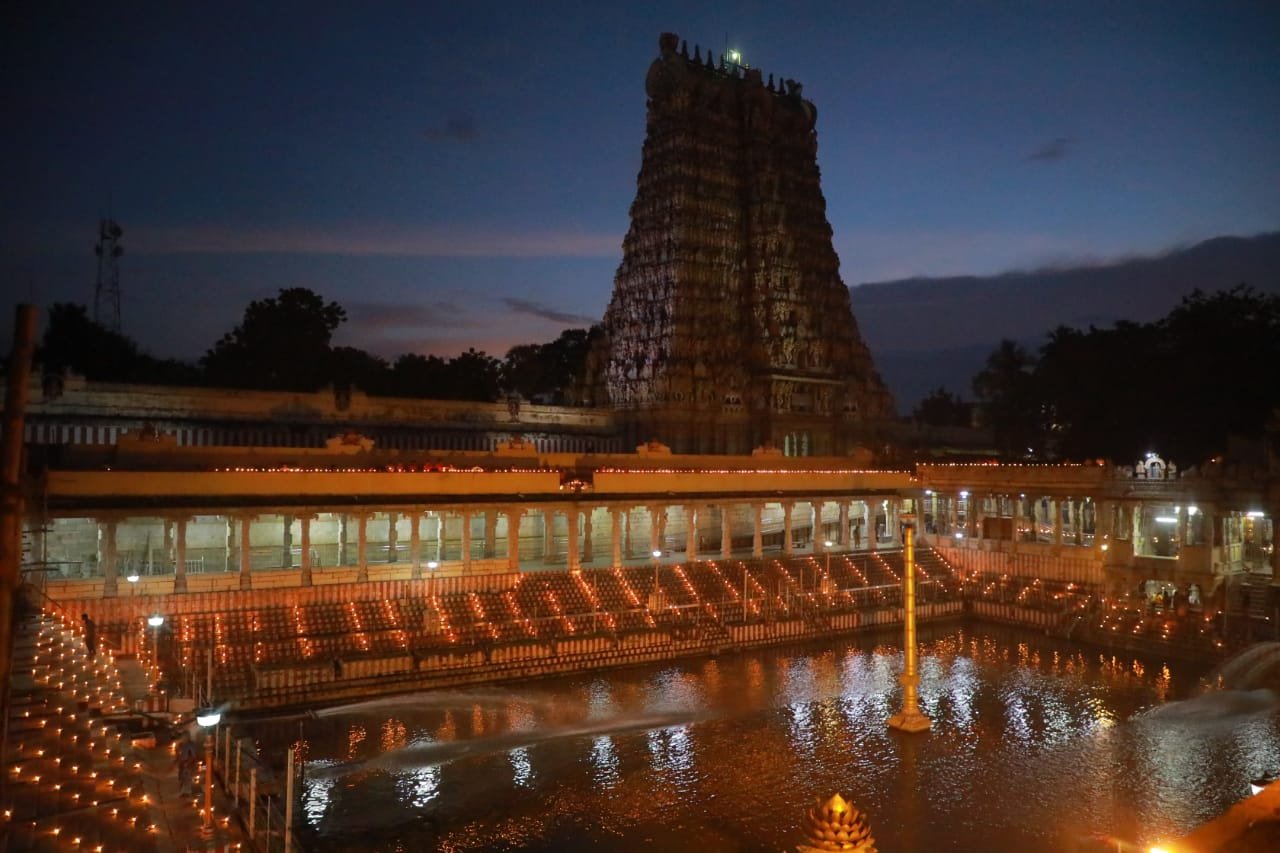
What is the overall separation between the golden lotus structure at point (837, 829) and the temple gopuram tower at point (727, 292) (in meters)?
50.7

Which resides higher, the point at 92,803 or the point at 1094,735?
the point at 92,803

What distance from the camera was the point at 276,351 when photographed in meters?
65.7

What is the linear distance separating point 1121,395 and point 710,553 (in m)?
28.8

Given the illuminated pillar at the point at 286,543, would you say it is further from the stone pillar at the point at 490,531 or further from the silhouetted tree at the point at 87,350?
the silhouetted tree at the point at 87,350

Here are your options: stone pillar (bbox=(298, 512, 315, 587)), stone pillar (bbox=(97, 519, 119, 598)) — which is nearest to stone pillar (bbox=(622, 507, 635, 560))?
stone pillar (bbox=(298, 512, 315, 587))

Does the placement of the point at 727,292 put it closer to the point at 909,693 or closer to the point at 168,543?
the point at 168,543

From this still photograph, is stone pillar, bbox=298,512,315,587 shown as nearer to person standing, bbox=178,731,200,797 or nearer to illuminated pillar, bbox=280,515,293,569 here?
illuminated pillar, bbox=280,515,293,569

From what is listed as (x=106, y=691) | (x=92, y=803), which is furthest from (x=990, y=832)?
(x=106, y=691)

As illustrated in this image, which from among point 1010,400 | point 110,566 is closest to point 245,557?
point 110,566

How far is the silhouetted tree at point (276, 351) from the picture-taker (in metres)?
64.8

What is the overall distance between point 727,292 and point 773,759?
49.7 metres

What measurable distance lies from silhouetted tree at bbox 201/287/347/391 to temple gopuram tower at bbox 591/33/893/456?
20.6m

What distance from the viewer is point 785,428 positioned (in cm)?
6838

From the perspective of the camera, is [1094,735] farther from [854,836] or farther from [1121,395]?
[1121,395]
